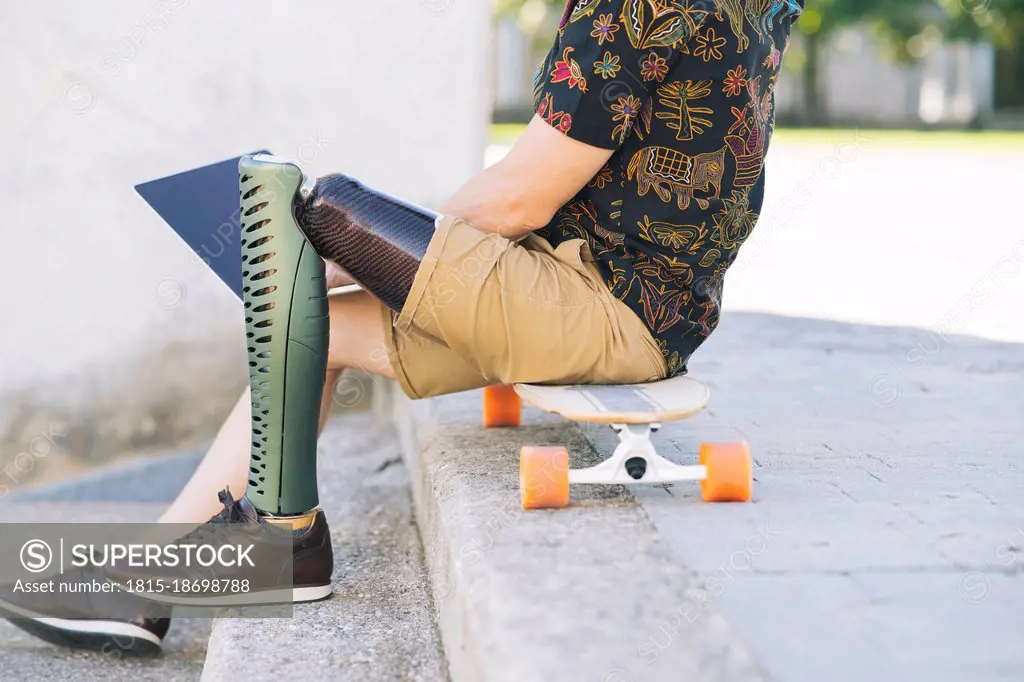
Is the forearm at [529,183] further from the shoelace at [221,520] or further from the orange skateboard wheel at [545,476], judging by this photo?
the shoelace at [221,520]

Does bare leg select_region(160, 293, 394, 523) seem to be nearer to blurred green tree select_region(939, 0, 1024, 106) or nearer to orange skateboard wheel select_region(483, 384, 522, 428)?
orange skateboard wheel select_region(483, 384, 522, 428)

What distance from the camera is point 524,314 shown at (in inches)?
87.1

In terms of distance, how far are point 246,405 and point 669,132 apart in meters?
0.99

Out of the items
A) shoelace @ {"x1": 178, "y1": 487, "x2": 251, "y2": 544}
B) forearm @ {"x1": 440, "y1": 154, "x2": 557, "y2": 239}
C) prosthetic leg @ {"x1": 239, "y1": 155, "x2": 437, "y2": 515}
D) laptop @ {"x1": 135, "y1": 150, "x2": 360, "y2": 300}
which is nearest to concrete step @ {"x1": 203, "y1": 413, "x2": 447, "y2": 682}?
shoelace @ {"x1": 178, "y1": 487, "x2": 251, "y2": 544}

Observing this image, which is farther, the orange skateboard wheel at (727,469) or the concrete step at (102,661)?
the concrete step at (102,661)

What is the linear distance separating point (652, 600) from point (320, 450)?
7.29ft

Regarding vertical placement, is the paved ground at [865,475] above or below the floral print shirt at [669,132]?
below

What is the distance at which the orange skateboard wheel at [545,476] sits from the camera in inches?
84.6

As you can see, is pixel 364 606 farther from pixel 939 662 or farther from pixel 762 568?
pixel 939 662

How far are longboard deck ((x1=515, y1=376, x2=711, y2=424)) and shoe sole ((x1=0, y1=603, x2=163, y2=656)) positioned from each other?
0.97 m

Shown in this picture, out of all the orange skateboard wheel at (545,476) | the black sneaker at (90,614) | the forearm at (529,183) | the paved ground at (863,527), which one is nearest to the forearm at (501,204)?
the forearm at (529,183)

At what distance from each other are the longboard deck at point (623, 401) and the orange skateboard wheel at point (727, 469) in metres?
0.09

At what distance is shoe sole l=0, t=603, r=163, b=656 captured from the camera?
2.46 metres

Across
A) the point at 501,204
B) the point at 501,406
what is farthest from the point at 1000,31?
the point at 501,204
